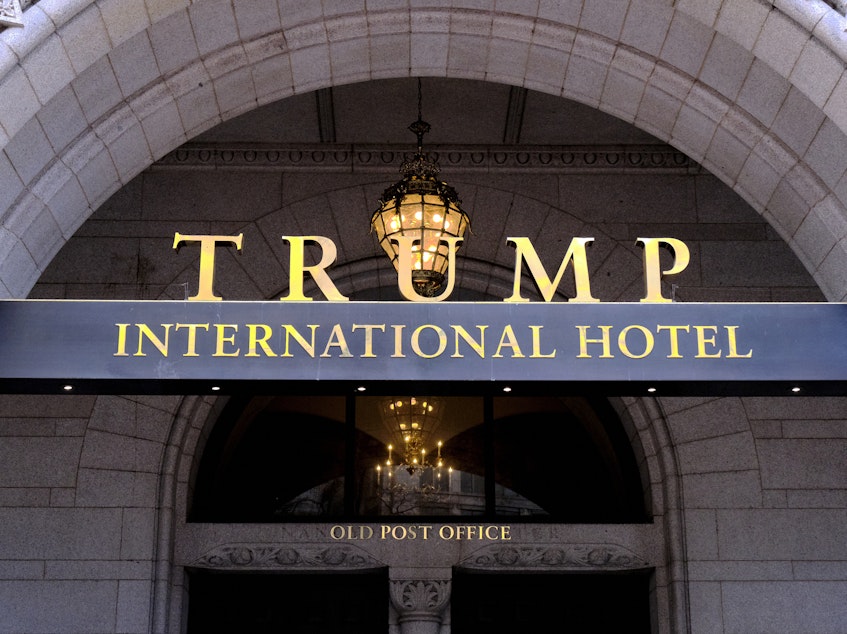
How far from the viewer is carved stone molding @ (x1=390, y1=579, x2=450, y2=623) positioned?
12.5 meters

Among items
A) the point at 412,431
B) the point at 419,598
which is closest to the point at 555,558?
the point at 419,598

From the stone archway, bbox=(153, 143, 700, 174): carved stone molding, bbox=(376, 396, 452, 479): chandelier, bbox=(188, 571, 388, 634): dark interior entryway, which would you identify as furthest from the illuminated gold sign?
bbox=(153, 143, 700, 174): carved stone molding

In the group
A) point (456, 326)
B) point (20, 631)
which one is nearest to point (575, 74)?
point (456, 326)

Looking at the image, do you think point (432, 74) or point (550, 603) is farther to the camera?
point (550, 603)

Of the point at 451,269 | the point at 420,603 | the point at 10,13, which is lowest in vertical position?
the point at 420,603

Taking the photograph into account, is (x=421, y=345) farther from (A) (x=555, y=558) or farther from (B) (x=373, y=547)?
(A) (x=555, y=558)

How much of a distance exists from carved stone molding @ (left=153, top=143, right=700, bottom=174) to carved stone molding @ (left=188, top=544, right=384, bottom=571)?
4107mm

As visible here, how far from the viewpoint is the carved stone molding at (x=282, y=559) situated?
12719 millimetres

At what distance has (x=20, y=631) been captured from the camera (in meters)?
12.1

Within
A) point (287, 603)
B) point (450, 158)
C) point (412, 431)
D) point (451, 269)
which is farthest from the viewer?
point (450, 158)

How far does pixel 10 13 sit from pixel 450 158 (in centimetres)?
624

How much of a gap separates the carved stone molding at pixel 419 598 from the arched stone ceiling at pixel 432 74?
4.85 meters

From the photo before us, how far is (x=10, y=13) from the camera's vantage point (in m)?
8.60

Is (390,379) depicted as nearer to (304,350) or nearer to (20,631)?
(304,350)
